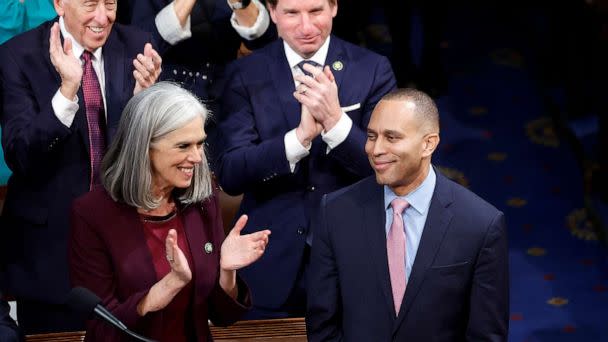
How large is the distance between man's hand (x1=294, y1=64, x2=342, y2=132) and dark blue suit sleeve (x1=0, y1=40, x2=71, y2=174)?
0.66m

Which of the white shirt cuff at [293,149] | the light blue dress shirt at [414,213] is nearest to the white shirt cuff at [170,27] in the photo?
the white shirt cuff at [293,149]

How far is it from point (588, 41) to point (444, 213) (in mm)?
2880

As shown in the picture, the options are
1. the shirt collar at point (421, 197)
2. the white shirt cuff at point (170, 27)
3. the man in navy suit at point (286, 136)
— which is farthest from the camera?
the white shirt cuff at point (170, 27)

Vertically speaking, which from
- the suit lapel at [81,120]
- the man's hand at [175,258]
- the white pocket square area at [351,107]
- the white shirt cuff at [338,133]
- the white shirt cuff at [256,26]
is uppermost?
the white shirt cuff at [256,26]

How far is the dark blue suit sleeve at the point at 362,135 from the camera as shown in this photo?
352cm

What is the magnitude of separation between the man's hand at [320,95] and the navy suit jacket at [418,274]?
0.94 ft

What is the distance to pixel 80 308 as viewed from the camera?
2.93 m

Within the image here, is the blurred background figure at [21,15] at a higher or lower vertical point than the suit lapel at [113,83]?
higher

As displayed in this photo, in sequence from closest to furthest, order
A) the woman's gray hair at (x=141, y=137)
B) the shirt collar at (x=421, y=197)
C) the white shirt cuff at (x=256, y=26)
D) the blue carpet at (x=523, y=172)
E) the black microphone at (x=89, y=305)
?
the black microphone at (x=89, y=305) → the woman's gray hair at (x=141, y=137) → the shirt collar at (x=421, y=197) → the white shirt cuff at (x=256, y=26) → the blue carpet at (x=523, y=172)

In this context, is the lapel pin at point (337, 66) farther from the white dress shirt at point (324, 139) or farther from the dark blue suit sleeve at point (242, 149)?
the dark blue suit sleeve at point (242, 149)

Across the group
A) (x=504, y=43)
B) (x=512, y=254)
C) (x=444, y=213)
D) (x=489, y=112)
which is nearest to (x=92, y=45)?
(x=444, y=213)

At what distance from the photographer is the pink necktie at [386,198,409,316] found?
3193 millimetres

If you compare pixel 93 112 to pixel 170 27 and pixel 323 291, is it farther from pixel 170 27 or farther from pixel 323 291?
pixel 323 291

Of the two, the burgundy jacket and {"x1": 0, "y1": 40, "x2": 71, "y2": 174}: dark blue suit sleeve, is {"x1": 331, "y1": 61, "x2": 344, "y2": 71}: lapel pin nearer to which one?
the burgundy jacket
